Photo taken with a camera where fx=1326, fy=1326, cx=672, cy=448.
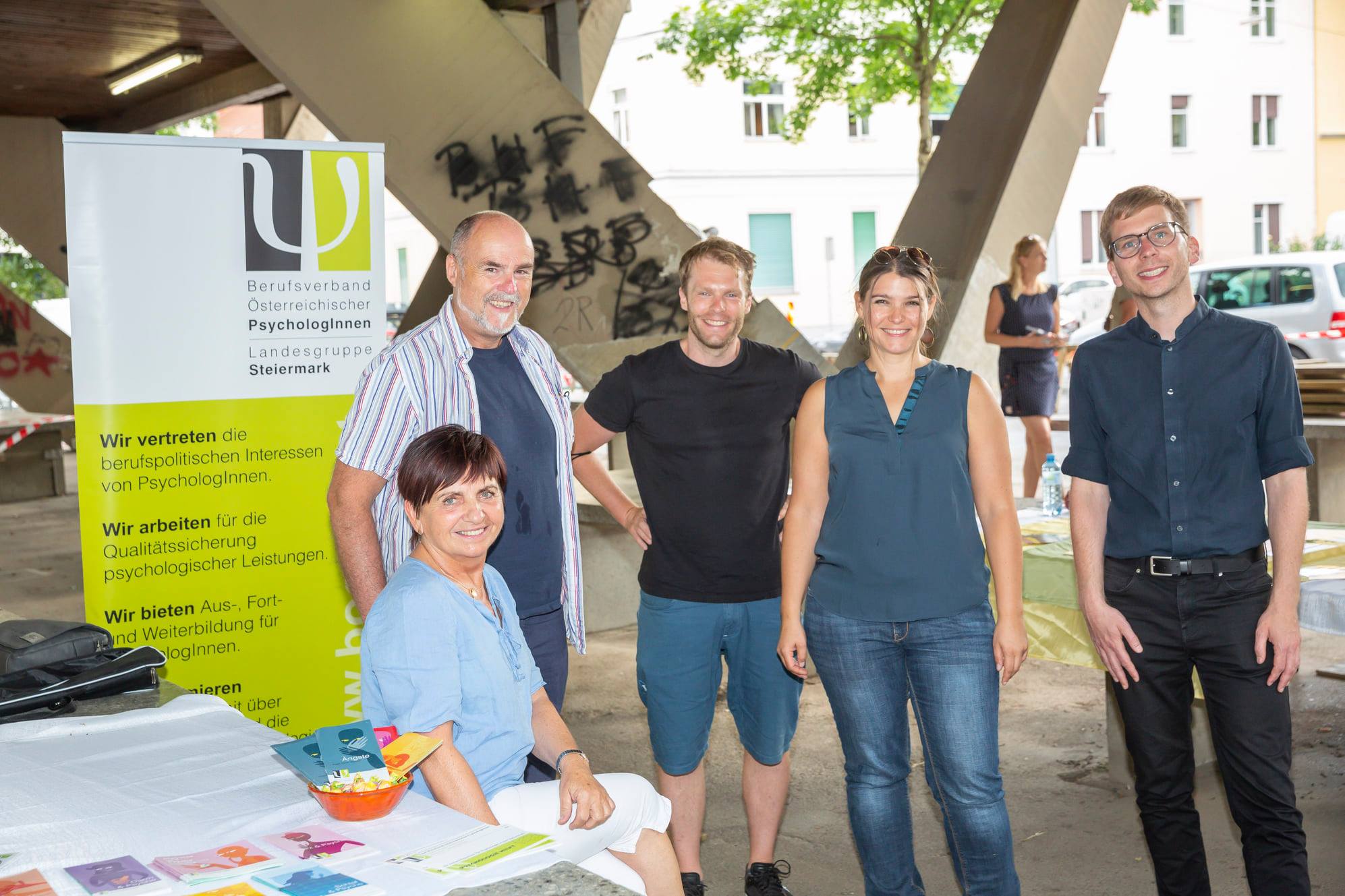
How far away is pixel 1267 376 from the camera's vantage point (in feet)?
10.8

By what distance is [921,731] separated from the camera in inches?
134

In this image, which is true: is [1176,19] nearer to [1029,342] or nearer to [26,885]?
[1029,342]

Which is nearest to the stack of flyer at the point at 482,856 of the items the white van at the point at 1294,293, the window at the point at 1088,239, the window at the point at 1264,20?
the white van at the point at 1294,293

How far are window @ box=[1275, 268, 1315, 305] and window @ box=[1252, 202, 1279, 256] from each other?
2382cm

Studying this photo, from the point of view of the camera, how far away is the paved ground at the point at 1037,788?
14.3 ft

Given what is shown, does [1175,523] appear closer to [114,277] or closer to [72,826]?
[72,826]

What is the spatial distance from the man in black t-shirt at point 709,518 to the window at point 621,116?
35.2m

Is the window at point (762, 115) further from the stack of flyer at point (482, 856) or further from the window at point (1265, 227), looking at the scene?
the stack of flyer at point (482, 856)

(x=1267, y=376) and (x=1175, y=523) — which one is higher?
(x=1267, y=376)

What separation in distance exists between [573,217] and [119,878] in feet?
18.7

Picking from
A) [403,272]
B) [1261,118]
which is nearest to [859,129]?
[1261,118]

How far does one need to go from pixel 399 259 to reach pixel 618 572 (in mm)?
39969

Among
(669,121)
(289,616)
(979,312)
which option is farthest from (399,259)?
(289,616)

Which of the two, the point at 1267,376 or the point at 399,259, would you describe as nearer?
the point at 1267,376
